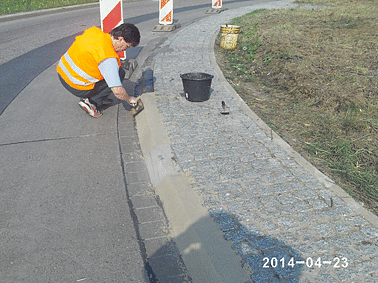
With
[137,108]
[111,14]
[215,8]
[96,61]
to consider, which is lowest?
[137,108]

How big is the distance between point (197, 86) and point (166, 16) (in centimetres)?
720

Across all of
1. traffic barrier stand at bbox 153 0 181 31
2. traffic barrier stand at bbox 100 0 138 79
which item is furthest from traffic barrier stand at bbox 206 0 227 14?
traffic barrier stand at bbox 100 0 138 79

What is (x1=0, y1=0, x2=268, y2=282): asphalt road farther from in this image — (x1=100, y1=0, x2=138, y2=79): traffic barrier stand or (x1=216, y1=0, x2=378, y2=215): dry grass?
(x1=216, y1=0, x2=378, y2=215): dry grass

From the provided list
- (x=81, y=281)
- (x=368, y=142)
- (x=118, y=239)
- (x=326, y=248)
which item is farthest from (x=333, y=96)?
(x=81, y=281)

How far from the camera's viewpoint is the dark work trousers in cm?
502

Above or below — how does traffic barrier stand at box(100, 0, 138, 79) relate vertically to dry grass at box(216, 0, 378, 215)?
above

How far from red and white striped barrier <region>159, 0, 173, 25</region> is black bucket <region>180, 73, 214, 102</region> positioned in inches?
267

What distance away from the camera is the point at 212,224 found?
9.50ft

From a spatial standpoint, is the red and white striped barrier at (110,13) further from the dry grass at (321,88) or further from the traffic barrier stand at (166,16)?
the traffic barrier stand at (166,16)

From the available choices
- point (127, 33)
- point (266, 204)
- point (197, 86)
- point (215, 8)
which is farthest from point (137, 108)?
point (215, 8)

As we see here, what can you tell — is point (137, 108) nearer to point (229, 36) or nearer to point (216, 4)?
point (229, 36)

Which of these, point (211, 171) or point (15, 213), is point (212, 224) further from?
point (15, 213)

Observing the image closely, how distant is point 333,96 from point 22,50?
7.90 m

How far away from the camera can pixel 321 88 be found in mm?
5746
